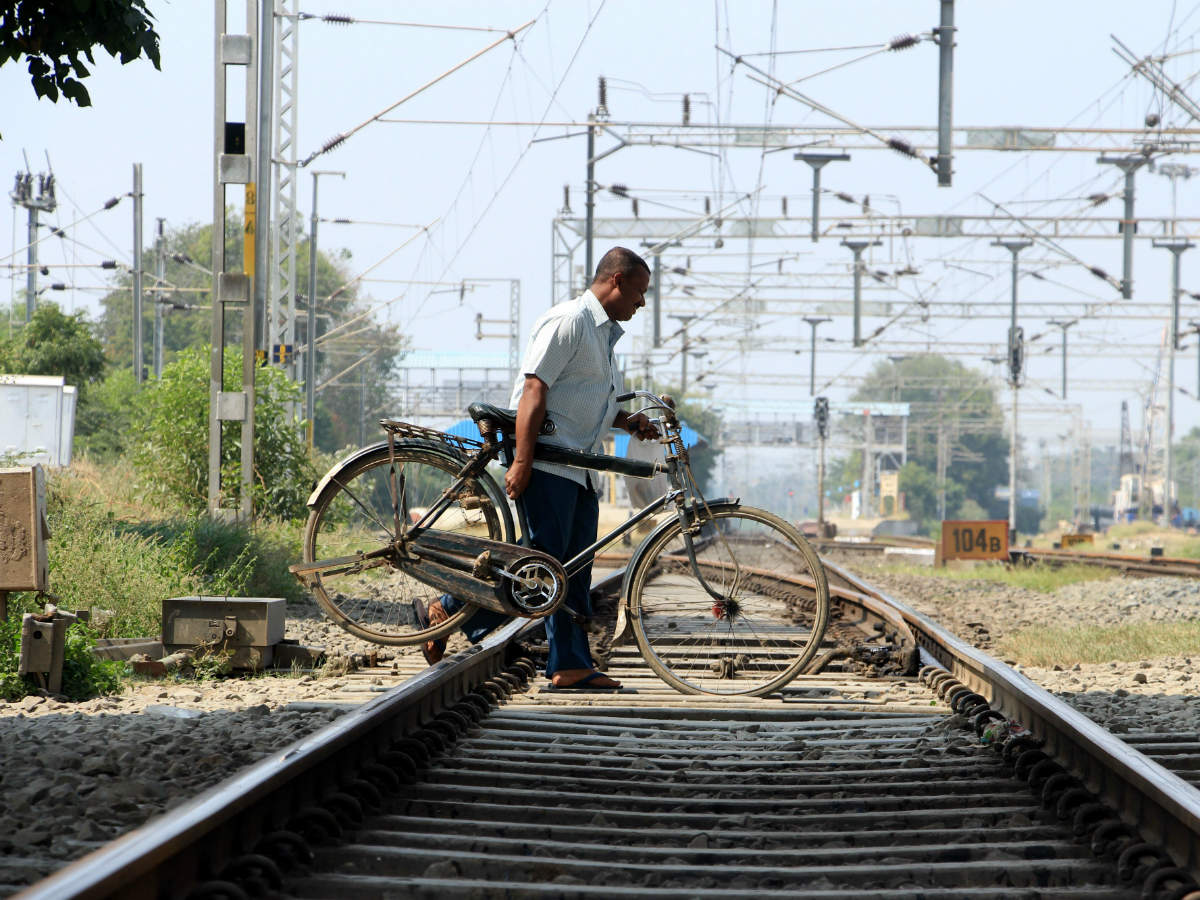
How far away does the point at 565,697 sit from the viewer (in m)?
5.68

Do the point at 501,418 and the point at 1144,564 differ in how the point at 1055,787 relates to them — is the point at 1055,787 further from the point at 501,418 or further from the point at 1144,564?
the point at 1144,564

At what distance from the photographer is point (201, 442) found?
14.8 m

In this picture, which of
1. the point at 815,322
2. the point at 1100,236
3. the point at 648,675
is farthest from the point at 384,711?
the point at 815,322

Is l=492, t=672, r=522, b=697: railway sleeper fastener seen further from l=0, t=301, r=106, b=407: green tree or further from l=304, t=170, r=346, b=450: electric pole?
l=0, t=301, r=106, b=407: green tree

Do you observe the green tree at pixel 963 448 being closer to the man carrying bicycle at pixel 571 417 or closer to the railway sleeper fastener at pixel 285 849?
the man carrying bicycle at pixel 571 417

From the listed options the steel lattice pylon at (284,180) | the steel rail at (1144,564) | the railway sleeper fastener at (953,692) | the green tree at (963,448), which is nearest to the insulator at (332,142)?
the steel lattice pylon at (284,180)

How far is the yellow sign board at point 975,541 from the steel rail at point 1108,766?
1779 centimetres

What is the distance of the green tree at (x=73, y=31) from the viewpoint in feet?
17.5

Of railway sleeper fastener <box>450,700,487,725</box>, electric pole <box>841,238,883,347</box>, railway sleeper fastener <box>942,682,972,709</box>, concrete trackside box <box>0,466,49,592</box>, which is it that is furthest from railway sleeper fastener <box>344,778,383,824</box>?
electric pole <box>841,238,883,347</box>

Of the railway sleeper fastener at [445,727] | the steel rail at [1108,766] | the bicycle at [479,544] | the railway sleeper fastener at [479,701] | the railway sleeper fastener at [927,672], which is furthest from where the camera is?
the railway sleeper fastener at [927,672]

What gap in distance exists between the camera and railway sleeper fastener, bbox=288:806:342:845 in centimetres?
331

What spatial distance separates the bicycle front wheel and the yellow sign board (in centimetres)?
1562

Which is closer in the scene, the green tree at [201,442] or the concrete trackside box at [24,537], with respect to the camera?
the concrete trackside box at [24,537]

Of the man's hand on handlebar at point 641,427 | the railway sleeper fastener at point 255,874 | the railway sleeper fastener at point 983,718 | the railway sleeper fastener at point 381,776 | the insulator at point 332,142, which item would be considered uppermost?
the insulator at point 332,142
